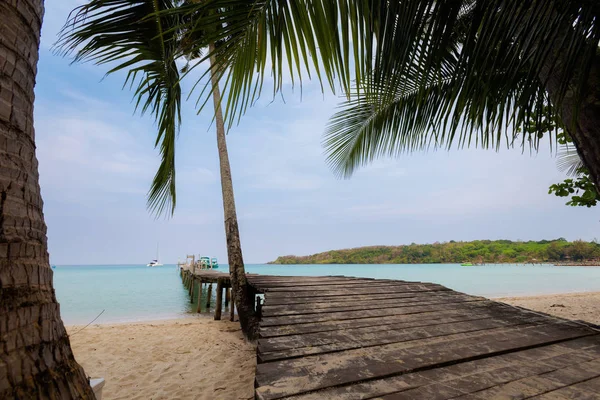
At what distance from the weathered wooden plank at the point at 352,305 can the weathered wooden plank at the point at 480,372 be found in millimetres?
1350

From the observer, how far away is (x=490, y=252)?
55906 millimetres

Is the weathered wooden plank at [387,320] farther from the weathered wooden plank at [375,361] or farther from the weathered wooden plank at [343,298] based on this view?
the weathered wooden plank at [343,298]

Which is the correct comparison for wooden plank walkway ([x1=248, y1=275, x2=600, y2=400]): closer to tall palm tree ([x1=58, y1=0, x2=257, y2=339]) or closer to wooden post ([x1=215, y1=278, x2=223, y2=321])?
tall palm tree ([x1=58, y1=0, x2=257, y2=339])

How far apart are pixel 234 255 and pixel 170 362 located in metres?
1.91

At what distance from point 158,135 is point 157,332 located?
5.76 m

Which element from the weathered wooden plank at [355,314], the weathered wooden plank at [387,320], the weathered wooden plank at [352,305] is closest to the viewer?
the weathered wooden plank at [387,320]

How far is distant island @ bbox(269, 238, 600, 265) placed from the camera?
5497 cm

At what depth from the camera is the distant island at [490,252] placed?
55.0 metres

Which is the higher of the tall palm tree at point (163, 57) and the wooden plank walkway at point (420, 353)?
the tall palm tree at point (163, 57)

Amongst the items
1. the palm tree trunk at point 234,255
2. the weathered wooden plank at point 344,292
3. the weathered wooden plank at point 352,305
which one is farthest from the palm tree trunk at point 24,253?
the palm tree trunk at point 234,255

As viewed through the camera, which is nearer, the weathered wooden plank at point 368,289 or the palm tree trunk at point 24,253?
the palm tree trunk at point 24,253

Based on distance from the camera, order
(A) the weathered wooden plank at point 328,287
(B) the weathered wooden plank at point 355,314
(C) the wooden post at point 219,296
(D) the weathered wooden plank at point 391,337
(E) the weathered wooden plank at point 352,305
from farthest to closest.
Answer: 1. (C) the wooden post at point 219,296
2. (A) the weathered wooden plank at point 328,287
3. (E) the weathered wooden plank at point 352,305
4. (B) the weathered wooden plank at point 355,314
5. (D) the weathered wooden plank at point 391,337

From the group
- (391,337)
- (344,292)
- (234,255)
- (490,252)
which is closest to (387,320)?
(391,337)

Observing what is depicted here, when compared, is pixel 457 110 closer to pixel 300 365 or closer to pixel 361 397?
pixel 361 397
